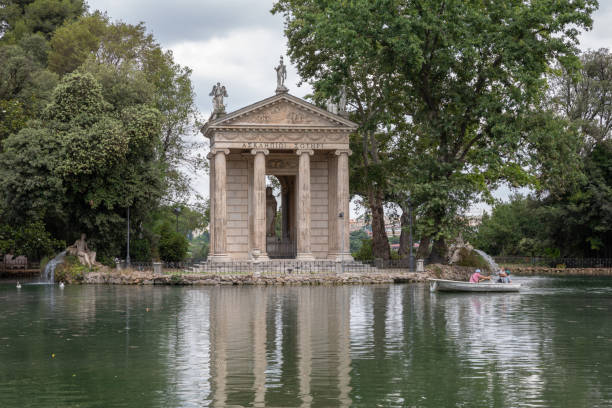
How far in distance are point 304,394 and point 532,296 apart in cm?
2403

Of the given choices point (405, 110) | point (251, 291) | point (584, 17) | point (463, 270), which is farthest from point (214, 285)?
point (584, 17)

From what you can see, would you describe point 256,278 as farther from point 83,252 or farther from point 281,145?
point 83,252

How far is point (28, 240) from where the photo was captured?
56.8m

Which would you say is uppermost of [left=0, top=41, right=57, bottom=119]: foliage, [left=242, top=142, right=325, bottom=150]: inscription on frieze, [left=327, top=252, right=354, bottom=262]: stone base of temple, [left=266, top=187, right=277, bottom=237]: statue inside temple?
[left=0, top=41, right=57, bottom=119]: foliage

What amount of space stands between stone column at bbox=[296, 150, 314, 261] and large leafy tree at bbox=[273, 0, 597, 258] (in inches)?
185

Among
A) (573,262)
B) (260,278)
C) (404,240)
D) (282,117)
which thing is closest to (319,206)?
(282,117)

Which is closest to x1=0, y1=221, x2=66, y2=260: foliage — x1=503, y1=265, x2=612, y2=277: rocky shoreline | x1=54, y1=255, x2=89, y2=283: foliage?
x1=54, y1=255, x2=89, y2=283: foliage

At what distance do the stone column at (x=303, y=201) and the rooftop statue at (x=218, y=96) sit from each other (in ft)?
22.0

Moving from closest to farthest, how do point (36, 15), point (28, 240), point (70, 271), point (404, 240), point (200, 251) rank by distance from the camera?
point (70, 271)
point (28, 240)
point (404, 240)
point (36, 15)
point (200, 251)

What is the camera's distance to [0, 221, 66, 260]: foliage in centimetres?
5497

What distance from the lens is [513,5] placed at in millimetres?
49781

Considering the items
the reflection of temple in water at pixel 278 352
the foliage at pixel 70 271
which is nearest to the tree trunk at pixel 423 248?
the foliage at pixel 70 271

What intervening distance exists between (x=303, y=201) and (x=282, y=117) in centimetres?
596

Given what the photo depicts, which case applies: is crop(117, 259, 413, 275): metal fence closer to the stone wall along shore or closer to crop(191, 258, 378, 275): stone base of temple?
crop(191, 258, 378, 275): stone base of temple
